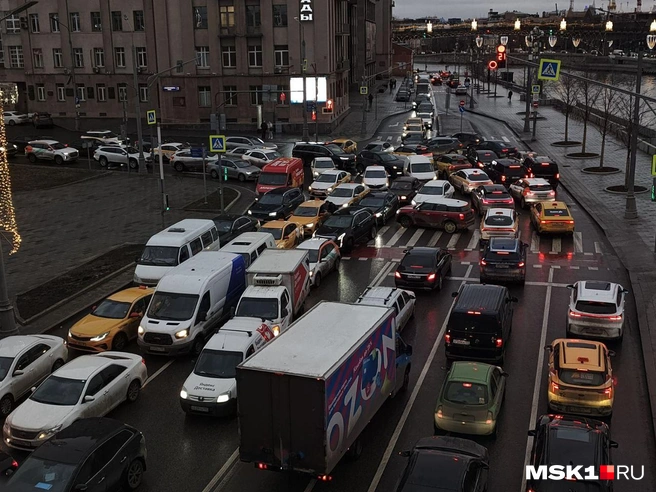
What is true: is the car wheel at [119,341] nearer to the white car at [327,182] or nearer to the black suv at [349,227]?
the black suv at [349,227]

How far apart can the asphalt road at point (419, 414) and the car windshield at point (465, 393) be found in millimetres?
1052

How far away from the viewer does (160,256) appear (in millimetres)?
A: 27250

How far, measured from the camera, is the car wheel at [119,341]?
22.4 meters

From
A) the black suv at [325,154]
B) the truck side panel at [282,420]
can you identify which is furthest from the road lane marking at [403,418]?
the black suv at [325,154]

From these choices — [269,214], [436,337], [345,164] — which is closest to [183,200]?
[269,214]

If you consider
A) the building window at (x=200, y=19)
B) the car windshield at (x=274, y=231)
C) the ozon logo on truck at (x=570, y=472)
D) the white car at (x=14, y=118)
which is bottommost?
the ozon logo on truck at (x=570, y=472)

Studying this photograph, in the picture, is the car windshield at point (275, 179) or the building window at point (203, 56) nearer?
the car windshield at point (275, 179)

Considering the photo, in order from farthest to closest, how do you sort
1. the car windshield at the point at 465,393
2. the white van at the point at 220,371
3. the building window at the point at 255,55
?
the building window at the point at 255,55 < the white van at the point at 220,371 < the car windshield at the point at 465,393

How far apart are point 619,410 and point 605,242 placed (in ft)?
54.1

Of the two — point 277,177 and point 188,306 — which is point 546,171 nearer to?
point 277,177

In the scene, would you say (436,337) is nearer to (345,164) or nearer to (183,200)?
(183,200)

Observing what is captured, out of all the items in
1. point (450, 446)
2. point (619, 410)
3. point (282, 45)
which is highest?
point (282, 45)

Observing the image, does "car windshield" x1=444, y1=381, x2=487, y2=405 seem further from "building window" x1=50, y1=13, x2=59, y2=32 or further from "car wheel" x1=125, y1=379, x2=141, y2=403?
"building window" x1=50, y1=13, x2=59, y2=32

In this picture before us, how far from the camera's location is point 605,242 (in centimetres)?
3294
